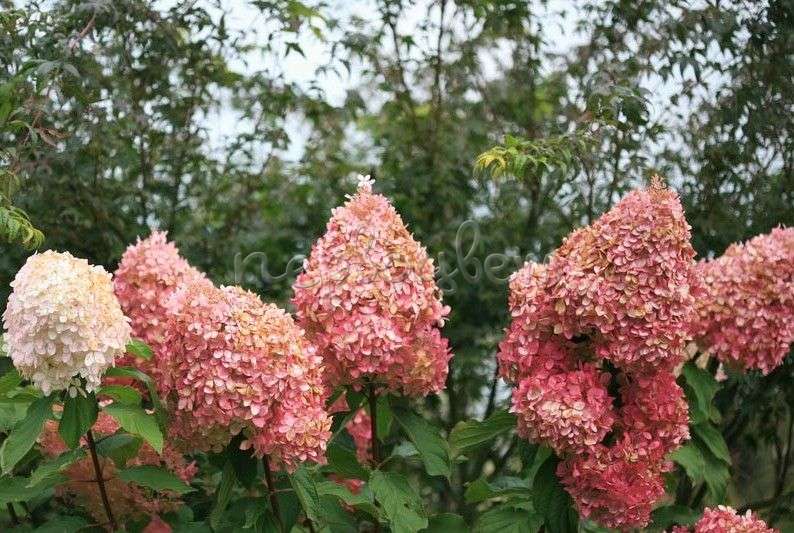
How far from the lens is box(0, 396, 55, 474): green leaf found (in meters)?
2.60

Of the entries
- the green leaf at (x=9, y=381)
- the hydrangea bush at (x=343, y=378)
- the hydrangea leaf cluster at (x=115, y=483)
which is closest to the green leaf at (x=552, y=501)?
the hydrangea bush at (x=343, y=378)

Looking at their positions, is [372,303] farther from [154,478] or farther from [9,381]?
[9,381]

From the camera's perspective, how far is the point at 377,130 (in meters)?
5.89

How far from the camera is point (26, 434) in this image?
265 cm

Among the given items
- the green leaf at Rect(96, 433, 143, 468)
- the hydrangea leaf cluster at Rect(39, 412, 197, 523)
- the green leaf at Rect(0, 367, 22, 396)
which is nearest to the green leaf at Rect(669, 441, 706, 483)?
the hydrangea leaf cluster at Rect(39, 412, 197, 523)

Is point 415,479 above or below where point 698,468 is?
above

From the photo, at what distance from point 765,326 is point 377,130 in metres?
2.95

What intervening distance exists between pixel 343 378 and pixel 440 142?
89.2 inches

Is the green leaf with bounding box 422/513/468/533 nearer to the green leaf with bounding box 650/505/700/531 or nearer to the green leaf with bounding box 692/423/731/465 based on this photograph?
the green leaf with bounding box 650/505/700/531

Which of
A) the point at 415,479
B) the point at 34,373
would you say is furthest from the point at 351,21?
the point at 34,373

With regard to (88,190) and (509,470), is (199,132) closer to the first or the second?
(88,190)

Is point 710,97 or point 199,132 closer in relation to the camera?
point 710,97

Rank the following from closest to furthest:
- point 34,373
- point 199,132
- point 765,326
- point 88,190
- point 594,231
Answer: point 34,373, point 594,231, point 765,326, point 88,190, point 199,132

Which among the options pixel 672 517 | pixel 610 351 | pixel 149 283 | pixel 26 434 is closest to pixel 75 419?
pixel 26 434
